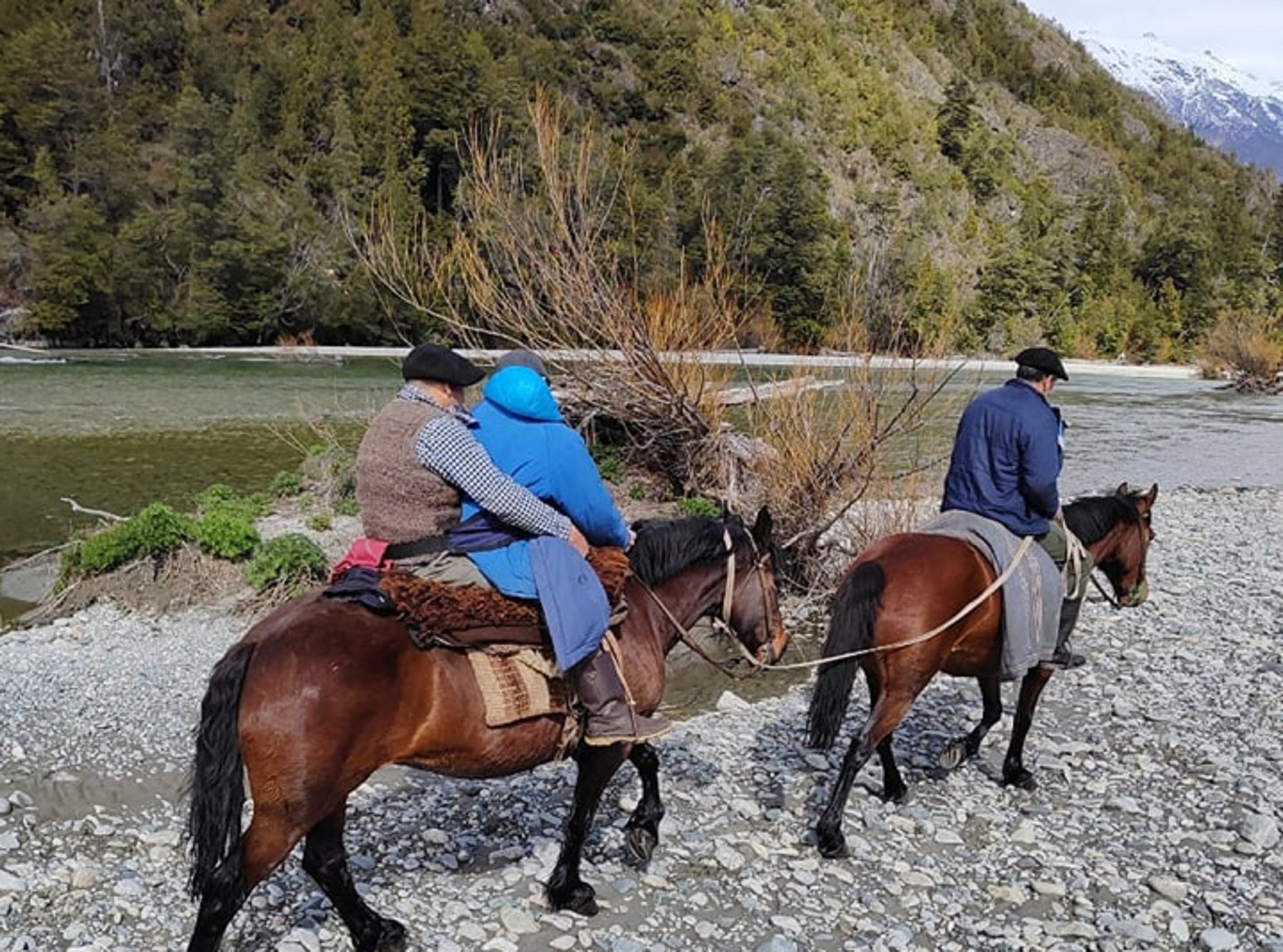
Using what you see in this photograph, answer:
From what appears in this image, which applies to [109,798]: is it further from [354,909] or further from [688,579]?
[688,579]

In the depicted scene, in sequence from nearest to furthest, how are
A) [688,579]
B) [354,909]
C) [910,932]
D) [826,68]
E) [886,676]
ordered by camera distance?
[354,909]
[910,932]
[688,579]
[886,676]
[826,68]

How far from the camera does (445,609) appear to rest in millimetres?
4215

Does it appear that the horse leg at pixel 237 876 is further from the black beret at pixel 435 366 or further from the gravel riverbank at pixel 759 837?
the black beret at pixel 435 366

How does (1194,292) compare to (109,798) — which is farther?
(1194,292)

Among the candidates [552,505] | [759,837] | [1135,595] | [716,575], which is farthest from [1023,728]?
[552,505]

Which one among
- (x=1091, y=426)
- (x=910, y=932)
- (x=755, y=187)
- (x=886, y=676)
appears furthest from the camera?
(x=755, y=187)

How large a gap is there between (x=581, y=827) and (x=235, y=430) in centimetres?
2521

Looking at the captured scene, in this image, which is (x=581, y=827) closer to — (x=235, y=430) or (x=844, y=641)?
(x=844, y=641)

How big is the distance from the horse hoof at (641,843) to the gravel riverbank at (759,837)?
3.7 inches

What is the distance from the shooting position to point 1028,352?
6066 millimetres

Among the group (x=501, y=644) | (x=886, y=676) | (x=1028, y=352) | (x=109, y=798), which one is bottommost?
(x=109, y=798)

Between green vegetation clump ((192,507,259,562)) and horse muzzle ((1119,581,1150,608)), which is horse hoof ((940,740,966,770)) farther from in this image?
green vegetation clump ((192,507,259,562))

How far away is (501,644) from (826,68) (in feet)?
380

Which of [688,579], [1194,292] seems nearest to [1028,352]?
[688,579]
